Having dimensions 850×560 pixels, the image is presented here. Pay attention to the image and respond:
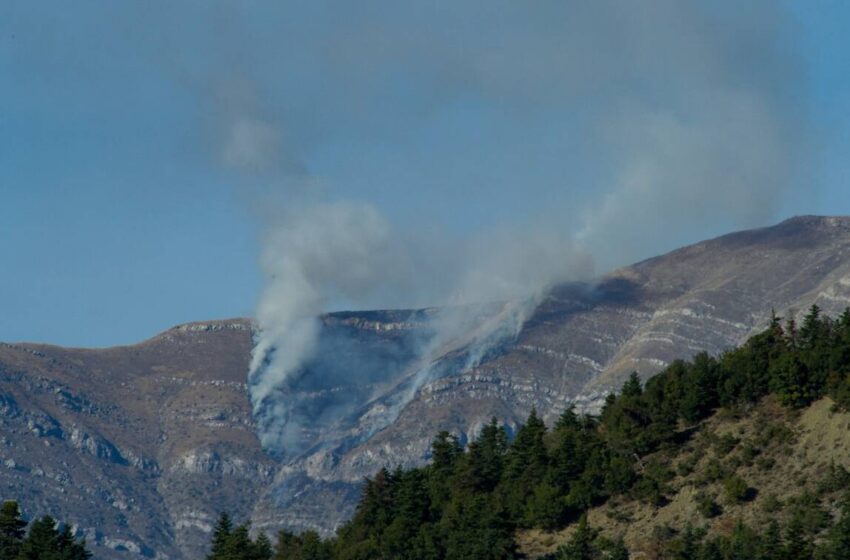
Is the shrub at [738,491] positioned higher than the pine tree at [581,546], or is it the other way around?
the shrub at [738,491]

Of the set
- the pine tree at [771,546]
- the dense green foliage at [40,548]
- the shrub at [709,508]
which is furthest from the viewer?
the dense green foliage at [40,548]

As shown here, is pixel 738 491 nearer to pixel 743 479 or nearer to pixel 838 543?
pixel 743 479

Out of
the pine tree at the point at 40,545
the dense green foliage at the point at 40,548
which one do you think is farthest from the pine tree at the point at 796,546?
the pine tree at the point at 40,545

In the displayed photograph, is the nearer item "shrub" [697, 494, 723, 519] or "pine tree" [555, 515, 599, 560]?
"pine tree" [555, 515, 599, 560]

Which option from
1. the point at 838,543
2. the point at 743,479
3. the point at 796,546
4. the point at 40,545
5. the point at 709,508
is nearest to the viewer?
the point at 838,543

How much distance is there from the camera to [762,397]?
652ft

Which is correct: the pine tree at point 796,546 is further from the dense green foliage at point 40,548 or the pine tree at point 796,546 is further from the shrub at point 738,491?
the dense green foliage at point 40,548

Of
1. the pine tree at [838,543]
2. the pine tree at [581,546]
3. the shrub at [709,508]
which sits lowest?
the pine tree at [838,543]

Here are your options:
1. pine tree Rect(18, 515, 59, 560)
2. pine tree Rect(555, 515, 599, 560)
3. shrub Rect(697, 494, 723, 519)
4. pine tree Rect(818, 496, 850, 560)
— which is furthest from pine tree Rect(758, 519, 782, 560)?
pine tree Rect(18, 515, 59, 560)

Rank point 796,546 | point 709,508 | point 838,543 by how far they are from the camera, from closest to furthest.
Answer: point 838,543 → point 796,546 → point 709,508

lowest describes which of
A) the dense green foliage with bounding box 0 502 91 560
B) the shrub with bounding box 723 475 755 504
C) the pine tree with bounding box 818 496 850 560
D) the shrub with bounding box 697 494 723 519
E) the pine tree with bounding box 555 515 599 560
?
the pine tree with bounding box 818 496 850 560

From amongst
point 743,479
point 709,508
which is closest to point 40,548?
point 709,508

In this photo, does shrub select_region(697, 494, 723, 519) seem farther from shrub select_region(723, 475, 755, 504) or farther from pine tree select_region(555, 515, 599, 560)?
pine tree select_region(555, 515, 599, 560)

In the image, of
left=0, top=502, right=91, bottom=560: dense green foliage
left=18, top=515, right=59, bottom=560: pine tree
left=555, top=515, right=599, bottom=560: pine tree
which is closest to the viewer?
left=555, top=515, right=599, bottom=560: pine tree
